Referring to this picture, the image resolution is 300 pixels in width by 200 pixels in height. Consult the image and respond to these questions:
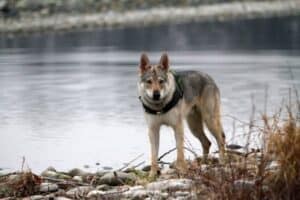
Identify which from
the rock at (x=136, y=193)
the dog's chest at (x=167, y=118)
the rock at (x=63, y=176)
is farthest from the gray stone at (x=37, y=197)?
the dog's chest at (x=167, y=118)

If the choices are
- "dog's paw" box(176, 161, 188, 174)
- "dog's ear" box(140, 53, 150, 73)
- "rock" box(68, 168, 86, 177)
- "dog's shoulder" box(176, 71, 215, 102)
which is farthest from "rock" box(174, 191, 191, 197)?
"rock" box(68, 168, 86, 177)

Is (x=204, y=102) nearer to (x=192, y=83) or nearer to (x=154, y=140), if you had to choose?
(x=192, y=83)

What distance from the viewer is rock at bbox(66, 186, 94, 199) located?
10.7 metres

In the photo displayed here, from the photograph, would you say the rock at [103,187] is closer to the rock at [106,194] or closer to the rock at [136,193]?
the rock at [106,194]

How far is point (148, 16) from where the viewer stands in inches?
2320

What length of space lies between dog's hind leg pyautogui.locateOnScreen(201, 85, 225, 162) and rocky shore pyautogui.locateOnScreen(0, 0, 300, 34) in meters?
43.9

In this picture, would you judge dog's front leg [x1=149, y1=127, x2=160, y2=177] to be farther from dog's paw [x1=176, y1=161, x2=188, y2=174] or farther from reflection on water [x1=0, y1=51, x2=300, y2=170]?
reflection on water [x1=0, y1=51, x2=300, y2=170]

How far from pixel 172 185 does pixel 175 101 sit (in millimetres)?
2597

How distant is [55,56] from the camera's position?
41.8 m

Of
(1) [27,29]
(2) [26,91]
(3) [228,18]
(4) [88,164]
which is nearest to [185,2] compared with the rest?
(3) [228,18]

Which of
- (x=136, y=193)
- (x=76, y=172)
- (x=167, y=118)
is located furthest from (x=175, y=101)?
(x=136, y=193)

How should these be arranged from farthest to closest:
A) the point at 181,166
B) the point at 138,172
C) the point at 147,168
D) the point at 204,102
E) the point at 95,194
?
the point at 147,168, the point at 204,102, the point at 138,172, the point at 181,166, the point at 95,194

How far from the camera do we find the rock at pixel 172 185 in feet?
33.8

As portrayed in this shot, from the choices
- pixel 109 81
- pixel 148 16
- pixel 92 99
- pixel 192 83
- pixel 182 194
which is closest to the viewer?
pixel 182 194
